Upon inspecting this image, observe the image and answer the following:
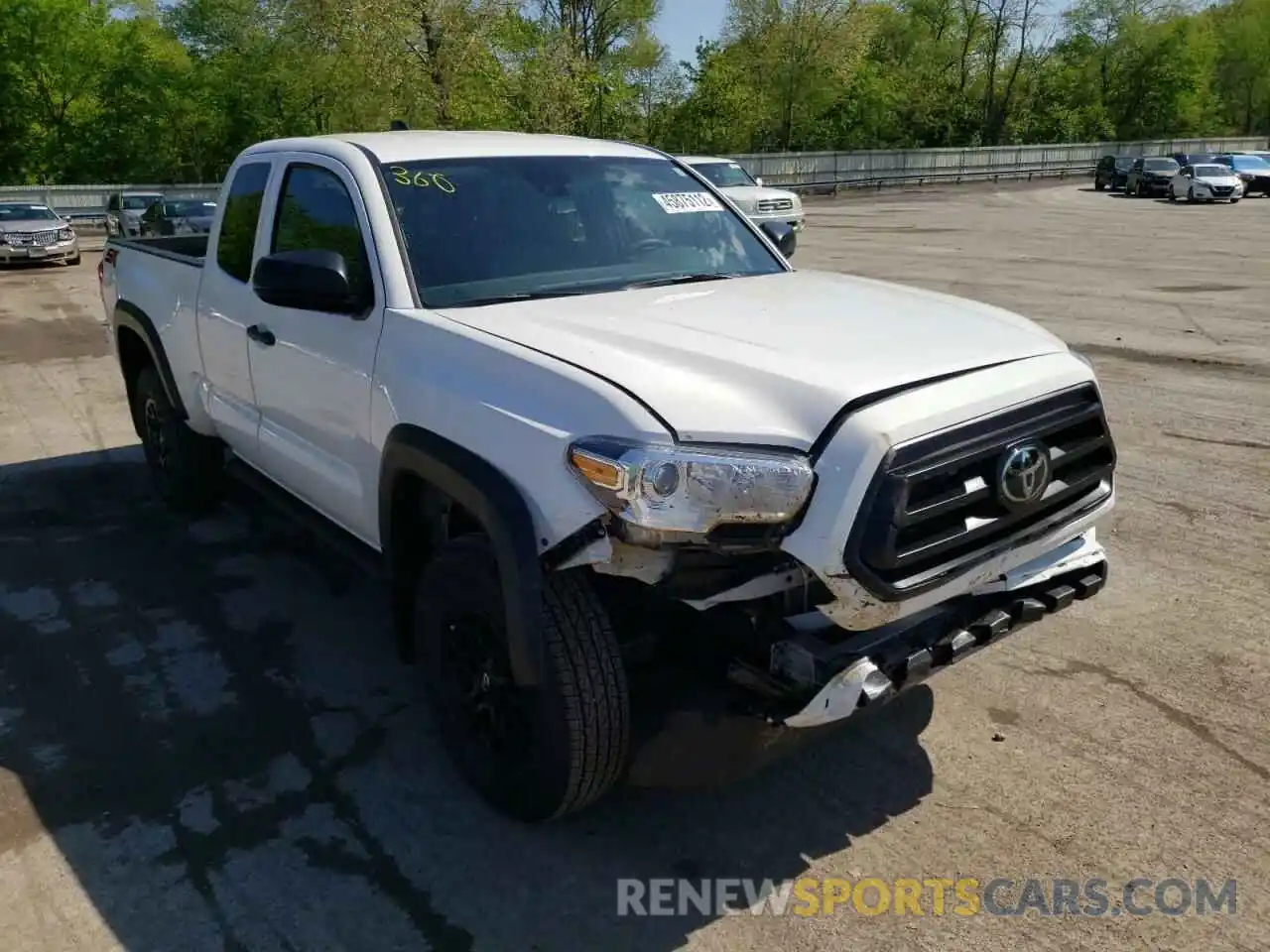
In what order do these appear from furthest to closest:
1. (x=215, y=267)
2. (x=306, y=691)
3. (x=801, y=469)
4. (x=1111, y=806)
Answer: (x=215, y=267) < (x=306, y=691) < (x=1111, y=806) < (x=801, y=469)

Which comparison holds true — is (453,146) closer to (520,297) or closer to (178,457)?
(520,297)

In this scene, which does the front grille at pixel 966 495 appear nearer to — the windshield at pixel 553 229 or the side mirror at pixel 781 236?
the windshield at pixel 553 229

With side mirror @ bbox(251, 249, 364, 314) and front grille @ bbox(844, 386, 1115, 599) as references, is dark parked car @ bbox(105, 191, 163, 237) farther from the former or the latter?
front grille @ bbox(844, 386, 1115, 599)

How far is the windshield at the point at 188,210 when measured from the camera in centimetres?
2227

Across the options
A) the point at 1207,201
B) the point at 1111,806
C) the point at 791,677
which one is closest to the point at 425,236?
the point at 791,677

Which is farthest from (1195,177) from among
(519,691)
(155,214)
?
(519,691)

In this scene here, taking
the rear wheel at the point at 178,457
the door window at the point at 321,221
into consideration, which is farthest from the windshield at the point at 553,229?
the rear wheel at the point at 178,457

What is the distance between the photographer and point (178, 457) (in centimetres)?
579

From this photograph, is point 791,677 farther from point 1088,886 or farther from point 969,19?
point 969,19

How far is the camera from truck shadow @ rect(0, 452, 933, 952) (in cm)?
286

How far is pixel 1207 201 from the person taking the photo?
36.2 metres

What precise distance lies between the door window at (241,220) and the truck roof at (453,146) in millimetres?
151

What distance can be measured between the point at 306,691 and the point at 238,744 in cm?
40

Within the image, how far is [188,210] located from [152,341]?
18.8 m
